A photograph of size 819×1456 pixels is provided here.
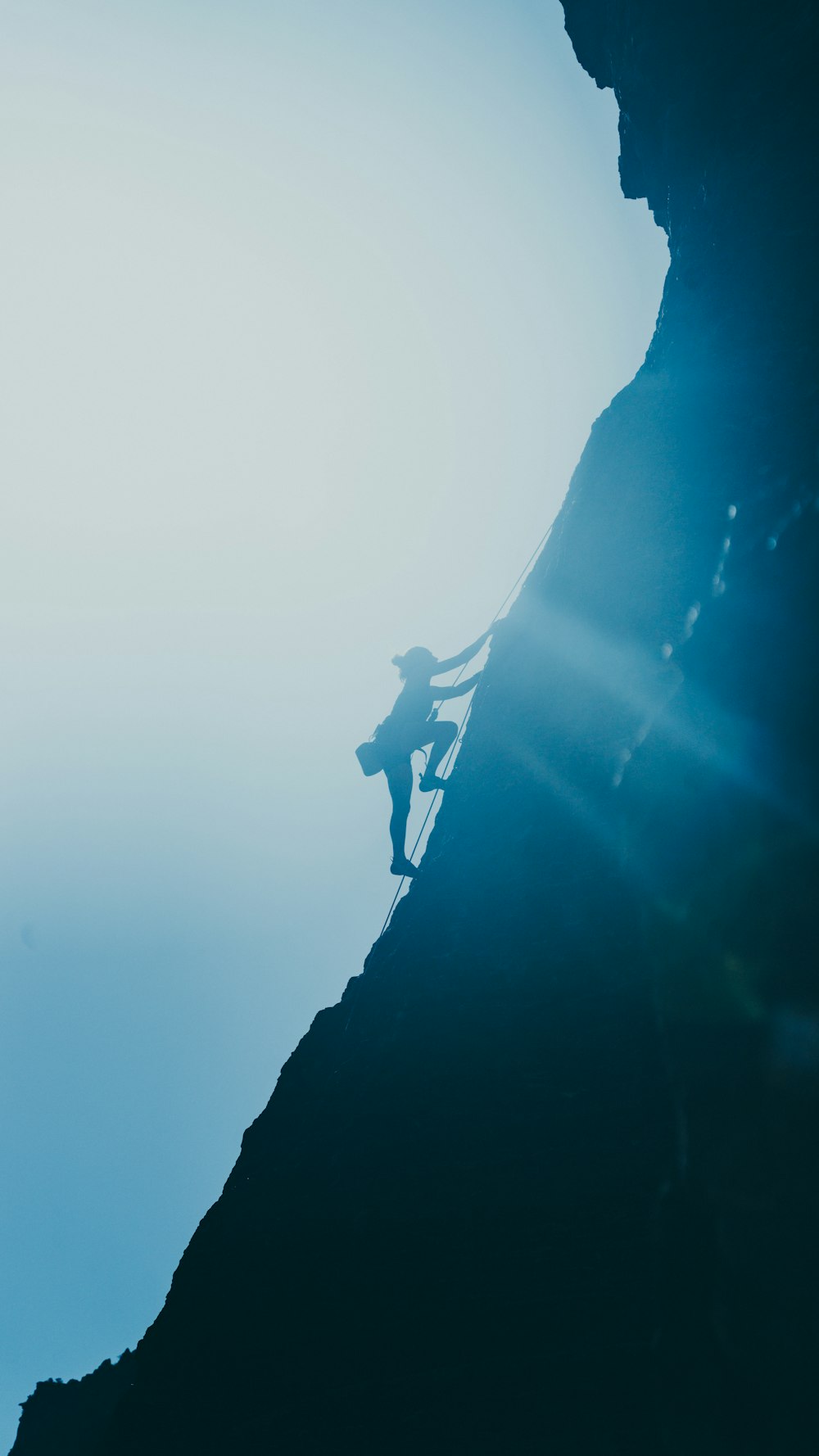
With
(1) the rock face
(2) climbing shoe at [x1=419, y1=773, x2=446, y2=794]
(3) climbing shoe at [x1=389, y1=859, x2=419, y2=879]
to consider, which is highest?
(2) climbing shoe at [x1=419, y1=773, x2=446, y2=794]

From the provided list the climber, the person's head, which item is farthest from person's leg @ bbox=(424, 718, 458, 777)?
the person's head

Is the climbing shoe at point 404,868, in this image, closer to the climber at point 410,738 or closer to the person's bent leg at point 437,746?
the climber at point 410,738

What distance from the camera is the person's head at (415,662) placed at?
10344 mm

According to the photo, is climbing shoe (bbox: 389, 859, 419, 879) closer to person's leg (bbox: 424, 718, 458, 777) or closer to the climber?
the climber

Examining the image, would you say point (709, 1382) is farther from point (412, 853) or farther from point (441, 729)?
point (441, 729)

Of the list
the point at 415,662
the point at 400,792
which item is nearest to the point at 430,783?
the point at 400,792

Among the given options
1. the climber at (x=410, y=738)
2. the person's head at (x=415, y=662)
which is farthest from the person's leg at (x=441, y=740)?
the person's head at (x=415, y=662)

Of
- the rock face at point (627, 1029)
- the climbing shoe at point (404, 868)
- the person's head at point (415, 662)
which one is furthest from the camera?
the person's head at point (415, 662)

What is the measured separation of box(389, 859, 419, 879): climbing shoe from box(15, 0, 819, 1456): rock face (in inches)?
46.2

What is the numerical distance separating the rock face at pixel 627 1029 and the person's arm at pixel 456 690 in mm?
1712

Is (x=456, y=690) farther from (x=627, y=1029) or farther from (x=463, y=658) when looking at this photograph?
(x=627, y=1029)

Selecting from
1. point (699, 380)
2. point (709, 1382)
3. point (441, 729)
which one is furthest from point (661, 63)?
point (709, 1382)

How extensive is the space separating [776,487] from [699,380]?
2.23m

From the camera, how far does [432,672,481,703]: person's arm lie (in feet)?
33.5
